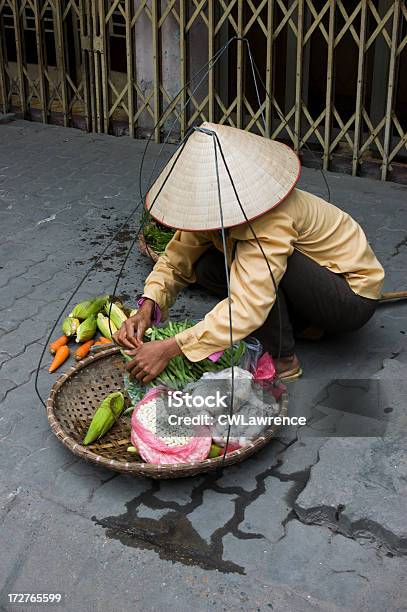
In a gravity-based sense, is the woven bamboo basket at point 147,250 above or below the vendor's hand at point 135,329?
below

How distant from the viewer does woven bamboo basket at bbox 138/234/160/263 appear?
12.4 feet

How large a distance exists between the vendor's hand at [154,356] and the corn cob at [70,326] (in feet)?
2.79

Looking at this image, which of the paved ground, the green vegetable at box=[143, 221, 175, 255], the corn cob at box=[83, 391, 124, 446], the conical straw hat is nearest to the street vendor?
the conical straw hat

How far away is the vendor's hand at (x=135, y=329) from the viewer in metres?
2.62

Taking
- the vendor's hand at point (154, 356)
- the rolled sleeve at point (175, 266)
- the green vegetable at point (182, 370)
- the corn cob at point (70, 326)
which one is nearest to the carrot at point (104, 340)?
the corn cob at point (70, 326)

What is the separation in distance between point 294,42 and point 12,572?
5.13 metres

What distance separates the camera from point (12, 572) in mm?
2121

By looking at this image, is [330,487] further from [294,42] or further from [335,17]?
[294,42]

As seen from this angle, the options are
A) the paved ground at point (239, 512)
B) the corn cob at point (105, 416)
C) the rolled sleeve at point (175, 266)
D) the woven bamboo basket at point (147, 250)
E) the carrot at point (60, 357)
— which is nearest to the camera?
the paved ground at point (239, 512)

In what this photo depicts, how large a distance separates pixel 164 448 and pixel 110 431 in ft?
1.05

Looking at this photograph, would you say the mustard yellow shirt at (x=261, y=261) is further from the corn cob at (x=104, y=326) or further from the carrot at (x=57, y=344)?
the carrot at (x=57, y=344)

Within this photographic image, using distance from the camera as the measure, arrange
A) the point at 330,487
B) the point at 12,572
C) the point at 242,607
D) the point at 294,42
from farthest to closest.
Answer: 1. the point at 294,42
2. the point at 330,487
3. the point at 12,572
4. the point at 242,607

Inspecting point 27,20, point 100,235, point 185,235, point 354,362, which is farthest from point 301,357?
point 27,20

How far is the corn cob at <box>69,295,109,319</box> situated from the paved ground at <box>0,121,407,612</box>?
182 mm
